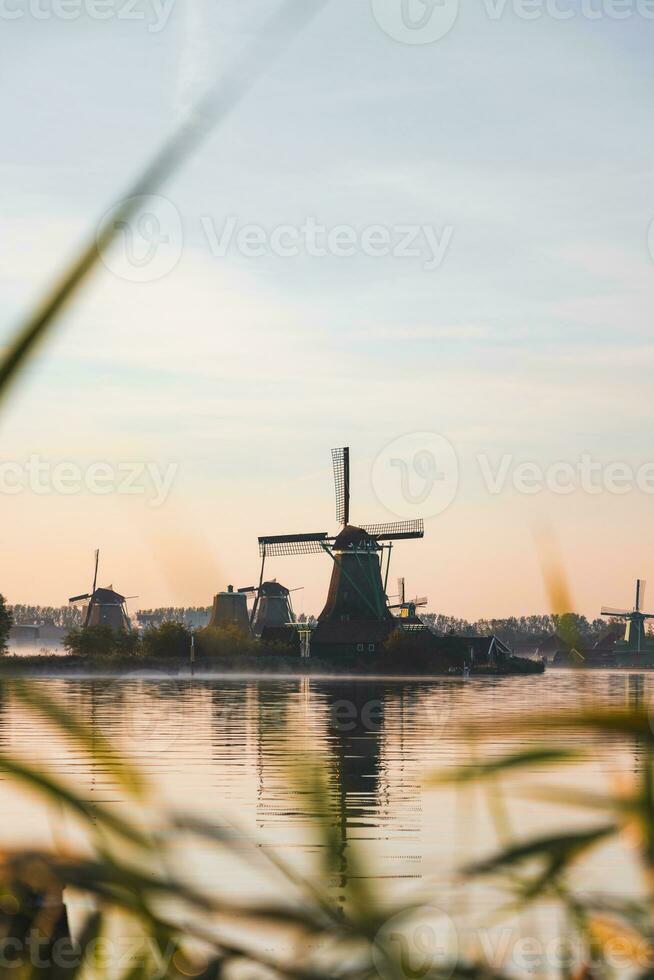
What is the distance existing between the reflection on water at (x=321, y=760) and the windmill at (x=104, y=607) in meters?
47.0

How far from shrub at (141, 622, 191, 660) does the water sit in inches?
829

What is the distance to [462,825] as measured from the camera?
2.92 ft

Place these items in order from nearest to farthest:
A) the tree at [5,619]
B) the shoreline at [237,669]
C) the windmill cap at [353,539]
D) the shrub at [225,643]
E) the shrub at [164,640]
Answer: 1. the tree at [5,619]
2. the windmill cap at [353,539]
3. the shoreline at [237,669]
4. the shrub at [225,643]
5. the shrub at [164,640]

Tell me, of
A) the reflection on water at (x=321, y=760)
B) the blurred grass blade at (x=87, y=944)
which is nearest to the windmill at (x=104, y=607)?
the reflection on water at (x=321, y=760)

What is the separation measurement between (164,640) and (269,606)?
20073 millimetres

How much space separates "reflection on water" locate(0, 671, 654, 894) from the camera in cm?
97

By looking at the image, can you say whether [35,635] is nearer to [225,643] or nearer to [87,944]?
[225,643]

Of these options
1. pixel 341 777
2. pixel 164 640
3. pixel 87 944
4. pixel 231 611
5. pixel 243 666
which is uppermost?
pixel 231 611

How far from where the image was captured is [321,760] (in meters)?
0.90

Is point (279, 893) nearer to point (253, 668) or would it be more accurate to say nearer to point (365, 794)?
point (365, 794)

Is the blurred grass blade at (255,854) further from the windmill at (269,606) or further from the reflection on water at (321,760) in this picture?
the windmill at (269,606)

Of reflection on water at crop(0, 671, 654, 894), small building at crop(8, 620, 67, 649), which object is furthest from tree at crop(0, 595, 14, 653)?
small building at crop(8, 620, 67, 649)

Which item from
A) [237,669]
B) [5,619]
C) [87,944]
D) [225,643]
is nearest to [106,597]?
[237,669]

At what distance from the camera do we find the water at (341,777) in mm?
901
